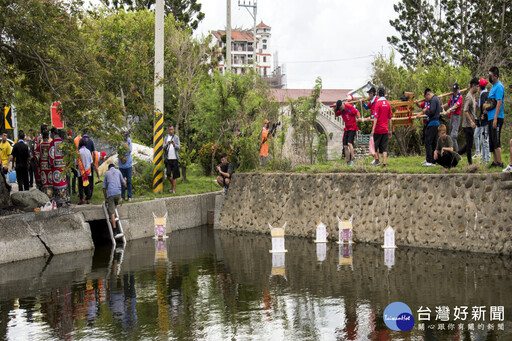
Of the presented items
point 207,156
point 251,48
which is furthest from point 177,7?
point 251,48

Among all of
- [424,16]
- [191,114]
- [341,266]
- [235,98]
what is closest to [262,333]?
[341,266]

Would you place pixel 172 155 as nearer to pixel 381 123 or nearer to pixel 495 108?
pixel 381 123

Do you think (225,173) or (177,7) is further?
(177,7)

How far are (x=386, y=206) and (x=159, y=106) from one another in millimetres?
8460

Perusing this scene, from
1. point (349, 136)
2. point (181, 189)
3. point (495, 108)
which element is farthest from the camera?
point (181, 189)

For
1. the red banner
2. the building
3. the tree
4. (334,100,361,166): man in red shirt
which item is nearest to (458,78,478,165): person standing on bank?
(334,100,361,166): man in red shirt

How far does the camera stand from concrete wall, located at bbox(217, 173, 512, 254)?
14062 mm

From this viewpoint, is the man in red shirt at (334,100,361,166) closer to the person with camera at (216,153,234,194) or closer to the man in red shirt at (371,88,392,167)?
the man in red shirt at (371,88,392,167)

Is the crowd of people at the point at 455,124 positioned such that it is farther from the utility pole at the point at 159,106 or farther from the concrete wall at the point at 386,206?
the utility pole at the point at 159,106

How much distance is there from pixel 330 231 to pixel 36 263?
283 inches

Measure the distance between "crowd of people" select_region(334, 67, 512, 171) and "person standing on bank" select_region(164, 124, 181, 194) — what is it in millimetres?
5600

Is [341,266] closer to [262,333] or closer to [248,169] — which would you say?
[262,333]

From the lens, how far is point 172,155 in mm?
21312

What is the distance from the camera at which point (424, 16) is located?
54469 millimetres
